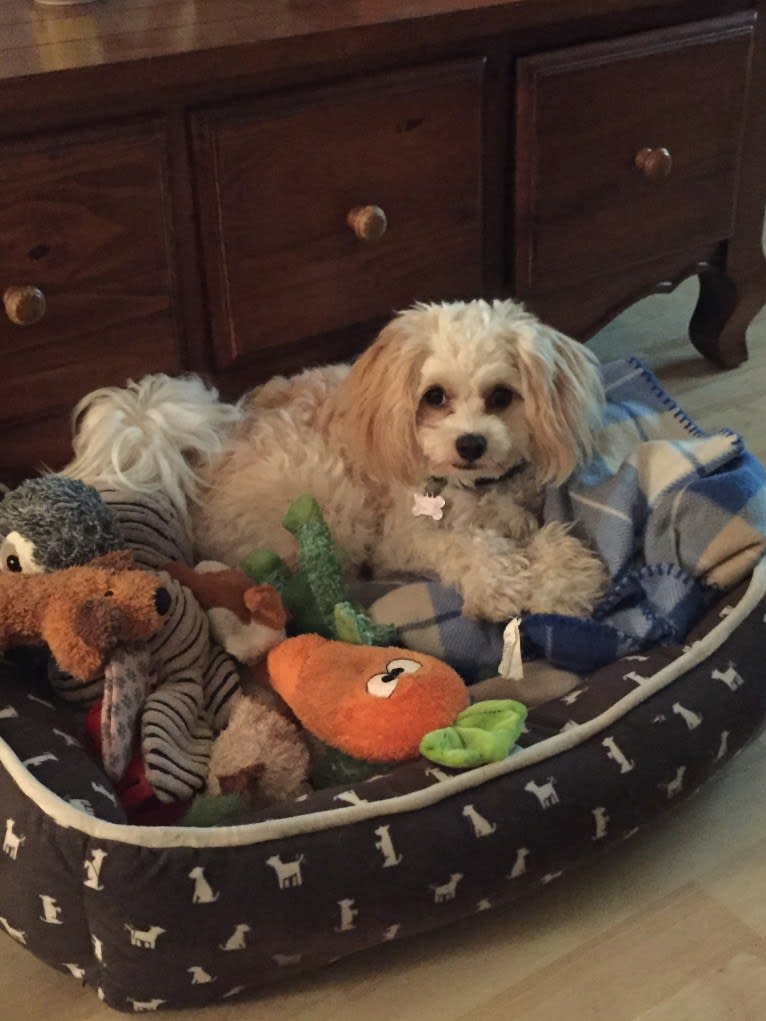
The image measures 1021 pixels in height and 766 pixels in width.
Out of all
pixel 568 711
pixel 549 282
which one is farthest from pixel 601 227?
pixel 568 711

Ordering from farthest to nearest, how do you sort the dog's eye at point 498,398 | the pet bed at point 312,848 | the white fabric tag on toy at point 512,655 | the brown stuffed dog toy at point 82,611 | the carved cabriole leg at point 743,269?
the carved cabriole leg at point 743,269
the dog's eye at point 498,398
the white fabric tag on toy at point 512,655
the brown stuffed dog toy at point 82,611
the pet bed at point 312,848

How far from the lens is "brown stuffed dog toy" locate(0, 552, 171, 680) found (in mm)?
1139

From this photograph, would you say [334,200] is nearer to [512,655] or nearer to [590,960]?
[512,655]

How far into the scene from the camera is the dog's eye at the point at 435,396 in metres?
1.39

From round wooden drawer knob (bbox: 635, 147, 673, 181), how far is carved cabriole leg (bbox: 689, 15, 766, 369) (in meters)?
0.21

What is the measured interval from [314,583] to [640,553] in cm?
40

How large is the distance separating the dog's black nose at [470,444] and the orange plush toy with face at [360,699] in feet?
0.86

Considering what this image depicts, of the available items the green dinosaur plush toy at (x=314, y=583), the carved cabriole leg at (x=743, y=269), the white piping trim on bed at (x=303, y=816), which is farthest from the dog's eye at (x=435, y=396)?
the carved cabriole leg at (x=743, y=269)

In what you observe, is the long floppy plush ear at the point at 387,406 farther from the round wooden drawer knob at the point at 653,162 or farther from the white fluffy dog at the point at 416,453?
the round wooden drawer knob at the point at 653,162

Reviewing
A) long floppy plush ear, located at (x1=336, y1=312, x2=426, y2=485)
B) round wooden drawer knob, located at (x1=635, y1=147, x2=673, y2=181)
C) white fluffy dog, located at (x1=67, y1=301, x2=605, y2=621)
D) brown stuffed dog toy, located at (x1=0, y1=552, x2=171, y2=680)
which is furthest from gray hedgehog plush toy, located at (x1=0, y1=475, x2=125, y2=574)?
round wooden drawer knob, located at (x1=635, y1=147, x2=673, y2=181)

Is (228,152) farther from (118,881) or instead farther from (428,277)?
(118,881)

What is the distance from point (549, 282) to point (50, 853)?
3.70 feet

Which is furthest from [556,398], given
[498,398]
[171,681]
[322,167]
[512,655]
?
[171,681]

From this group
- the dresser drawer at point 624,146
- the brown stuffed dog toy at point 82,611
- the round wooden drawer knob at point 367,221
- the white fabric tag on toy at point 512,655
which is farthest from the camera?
the dresser drawer at point 624,146
